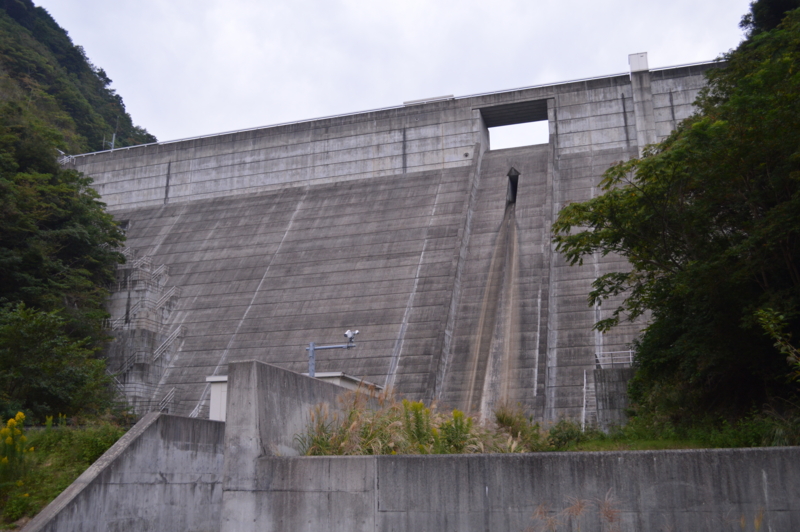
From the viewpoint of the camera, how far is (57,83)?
47.8 metres

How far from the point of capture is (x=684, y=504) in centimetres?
576

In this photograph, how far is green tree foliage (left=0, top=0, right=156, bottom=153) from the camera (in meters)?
41.8

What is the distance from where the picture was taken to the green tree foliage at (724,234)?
865cm

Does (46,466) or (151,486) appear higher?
(46,466)

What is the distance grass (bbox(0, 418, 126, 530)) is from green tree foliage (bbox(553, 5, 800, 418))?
814 cm

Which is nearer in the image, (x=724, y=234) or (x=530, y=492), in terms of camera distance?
(x=530, y=492)

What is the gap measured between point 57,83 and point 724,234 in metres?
49.1

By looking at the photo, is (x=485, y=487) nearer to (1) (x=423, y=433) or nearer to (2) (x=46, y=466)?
(1) (x=423, y=433)

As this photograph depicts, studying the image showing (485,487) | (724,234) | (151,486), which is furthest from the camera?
(724,234)

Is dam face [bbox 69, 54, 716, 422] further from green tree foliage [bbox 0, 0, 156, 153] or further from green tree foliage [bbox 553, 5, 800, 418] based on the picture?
green tree foliage [bbox 0, 0, 156, 153]

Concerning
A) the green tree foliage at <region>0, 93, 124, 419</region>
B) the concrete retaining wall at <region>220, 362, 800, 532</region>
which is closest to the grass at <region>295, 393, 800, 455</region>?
the concrete retaining wall at <region>220, 362, 800, 532</region>

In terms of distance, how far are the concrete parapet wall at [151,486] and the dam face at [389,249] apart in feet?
26.8

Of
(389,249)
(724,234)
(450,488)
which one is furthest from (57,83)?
(450,488)

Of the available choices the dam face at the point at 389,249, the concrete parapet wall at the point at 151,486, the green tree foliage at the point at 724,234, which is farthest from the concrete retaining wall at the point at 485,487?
the dam face at the point at 389,249
